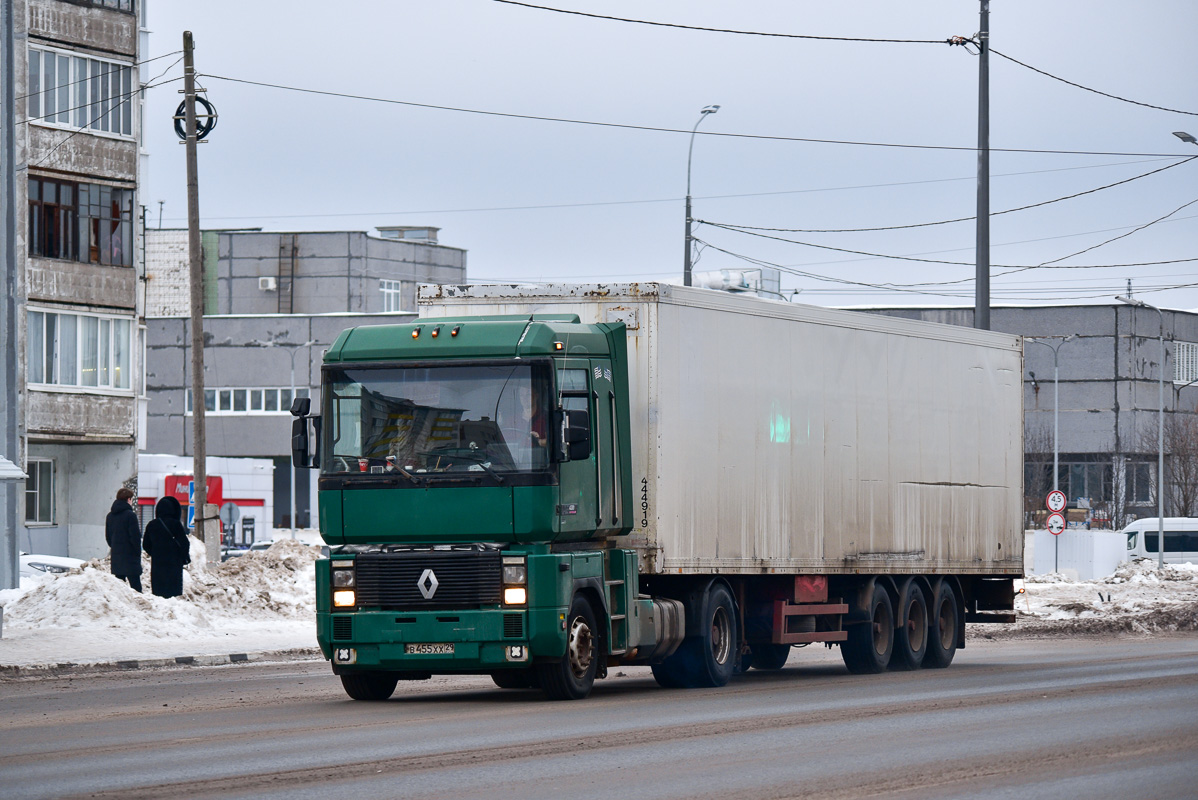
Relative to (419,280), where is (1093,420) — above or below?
below

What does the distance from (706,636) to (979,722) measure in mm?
4438

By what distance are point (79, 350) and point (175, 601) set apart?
1715 centimetres

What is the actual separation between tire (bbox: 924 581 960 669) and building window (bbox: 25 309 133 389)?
26033 mm

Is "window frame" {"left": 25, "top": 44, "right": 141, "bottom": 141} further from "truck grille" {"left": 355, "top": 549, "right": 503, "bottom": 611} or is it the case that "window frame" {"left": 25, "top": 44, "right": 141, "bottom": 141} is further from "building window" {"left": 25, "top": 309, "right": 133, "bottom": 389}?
"truck grille" {"left": 355, "top": 549, "right": 503, "bottom": 611}

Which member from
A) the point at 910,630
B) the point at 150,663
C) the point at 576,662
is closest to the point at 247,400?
the point at 150,663

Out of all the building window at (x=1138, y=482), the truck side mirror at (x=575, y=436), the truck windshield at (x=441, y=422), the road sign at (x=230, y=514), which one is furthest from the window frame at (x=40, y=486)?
the building window at (x=1138, y=482)

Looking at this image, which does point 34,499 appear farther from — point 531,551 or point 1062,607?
point 531,551

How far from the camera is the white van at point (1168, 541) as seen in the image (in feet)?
228

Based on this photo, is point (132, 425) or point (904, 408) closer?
point (904, 408)

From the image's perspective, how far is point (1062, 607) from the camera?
129 ft

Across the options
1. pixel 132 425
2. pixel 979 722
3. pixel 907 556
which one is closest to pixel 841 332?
pixel 907 556

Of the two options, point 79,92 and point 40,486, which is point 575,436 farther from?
point 40,486

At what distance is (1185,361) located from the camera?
4001 inches

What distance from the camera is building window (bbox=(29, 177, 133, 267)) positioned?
4247cm
